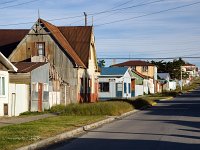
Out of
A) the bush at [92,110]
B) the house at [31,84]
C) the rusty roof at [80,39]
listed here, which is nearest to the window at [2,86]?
the house at [31,84]

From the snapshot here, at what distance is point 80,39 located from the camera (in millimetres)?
47000

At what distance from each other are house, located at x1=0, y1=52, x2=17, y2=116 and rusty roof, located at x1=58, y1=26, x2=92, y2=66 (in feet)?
63.7

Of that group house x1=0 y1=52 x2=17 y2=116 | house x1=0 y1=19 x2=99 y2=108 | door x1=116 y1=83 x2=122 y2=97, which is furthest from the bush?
door x1=116 y1=83 x2=122 y2=97

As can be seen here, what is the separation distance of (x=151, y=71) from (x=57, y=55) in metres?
68.3

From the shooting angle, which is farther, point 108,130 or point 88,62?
point 88,62

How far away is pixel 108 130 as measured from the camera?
66.2 feet

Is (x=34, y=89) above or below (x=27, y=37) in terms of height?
below

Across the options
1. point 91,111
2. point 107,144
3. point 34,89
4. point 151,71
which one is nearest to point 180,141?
point 107,144

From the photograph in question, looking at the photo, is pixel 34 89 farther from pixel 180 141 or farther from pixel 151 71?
pixel 151 71

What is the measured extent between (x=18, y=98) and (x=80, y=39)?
19.5m

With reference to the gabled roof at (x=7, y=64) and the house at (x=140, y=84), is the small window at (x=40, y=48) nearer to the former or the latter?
the gabled roof at (x=7, y=64)

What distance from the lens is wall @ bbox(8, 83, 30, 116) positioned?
89.5 ft

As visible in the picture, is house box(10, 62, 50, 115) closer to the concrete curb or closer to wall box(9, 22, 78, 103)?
the concrete curb

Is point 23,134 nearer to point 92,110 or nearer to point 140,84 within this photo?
point 92,110
